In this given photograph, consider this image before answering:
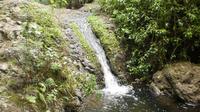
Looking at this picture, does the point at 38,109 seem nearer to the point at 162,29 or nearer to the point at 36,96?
the point at 36,96

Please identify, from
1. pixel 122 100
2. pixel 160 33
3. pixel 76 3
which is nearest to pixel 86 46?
pixel 160 33

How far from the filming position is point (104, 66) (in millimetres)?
10867

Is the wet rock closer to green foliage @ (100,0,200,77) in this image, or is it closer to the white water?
the white water

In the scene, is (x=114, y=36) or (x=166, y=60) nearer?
(x=166, y=60)

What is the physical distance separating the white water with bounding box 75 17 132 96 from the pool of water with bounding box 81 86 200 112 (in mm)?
397

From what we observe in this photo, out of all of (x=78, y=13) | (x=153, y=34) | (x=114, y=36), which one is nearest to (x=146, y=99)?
(x=153, y=34)

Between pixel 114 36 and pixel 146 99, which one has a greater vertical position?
pixel 114 36

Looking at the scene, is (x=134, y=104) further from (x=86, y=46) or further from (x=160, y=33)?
(x=86, y=46)

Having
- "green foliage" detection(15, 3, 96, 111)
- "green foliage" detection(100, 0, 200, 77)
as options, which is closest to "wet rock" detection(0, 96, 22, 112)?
"green foliage" detection(15, 3, 96, 111)

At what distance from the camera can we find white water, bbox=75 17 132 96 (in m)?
9.98

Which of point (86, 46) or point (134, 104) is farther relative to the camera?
point (86, 46)

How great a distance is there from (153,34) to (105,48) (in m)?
1.81

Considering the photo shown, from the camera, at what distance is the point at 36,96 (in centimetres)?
603

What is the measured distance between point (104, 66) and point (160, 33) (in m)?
2.10
